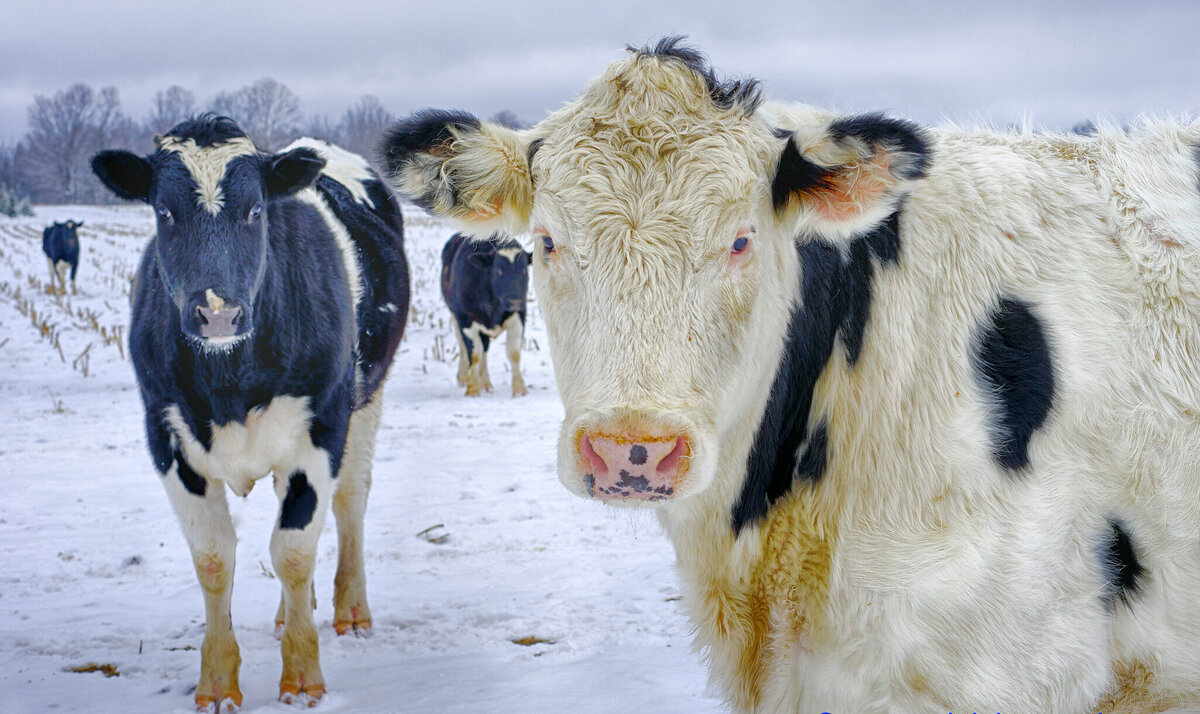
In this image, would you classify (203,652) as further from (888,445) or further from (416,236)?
(416,236)

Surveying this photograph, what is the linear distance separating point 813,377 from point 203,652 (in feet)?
9.19

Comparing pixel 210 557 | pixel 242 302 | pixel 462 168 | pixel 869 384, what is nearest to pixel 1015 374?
pixel 869 384

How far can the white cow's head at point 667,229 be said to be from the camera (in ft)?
6.86

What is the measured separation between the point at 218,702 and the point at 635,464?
2.60 m

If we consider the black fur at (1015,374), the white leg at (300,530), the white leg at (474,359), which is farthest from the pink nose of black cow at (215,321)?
the white leg at (474,359)

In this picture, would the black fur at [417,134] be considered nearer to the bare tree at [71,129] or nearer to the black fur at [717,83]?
the black fur at [717,83]

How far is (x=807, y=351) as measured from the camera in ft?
8.39

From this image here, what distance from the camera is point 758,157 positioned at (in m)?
2.40

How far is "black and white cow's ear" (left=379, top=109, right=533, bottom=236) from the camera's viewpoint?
2.61m

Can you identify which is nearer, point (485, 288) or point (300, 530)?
point (300, 530)

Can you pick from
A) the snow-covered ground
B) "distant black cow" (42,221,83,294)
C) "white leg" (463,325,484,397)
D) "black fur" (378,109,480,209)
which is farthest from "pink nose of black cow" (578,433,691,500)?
"distant black cow" (42,221,83,294)

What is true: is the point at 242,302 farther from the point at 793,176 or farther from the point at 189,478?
the point at 793,176

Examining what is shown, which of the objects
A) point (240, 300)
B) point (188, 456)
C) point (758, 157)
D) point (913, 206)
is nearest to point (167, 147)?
point (240, 300)

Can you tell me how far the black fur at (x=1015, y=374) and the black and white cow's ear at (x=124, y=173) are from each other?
3.59 metres
